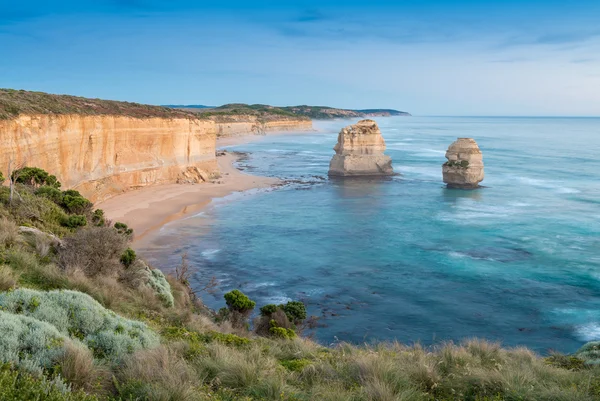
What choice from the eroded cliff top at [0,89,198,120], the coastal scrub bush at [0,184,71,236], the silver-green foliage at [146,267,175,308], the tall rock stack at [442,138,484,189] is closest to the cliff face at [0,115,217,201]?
the eroded cliff top at [0,89,198,120]

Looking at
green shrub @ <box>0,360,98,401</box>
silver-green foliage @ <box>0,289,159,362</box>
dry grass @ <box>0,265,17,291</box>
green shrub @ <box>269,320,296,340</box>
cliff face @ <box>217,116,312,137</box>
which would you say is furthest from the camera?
cliff face @ <box>217,116,312,137</box>

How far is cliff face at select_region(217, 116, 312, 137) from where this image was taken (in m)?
120

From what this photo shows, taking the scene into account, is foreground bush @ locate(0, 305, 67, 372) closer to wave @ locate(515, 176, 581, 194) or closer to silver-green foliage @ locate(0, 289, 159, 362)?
silver-green foliage @ locate(0, 289, 159, 362)

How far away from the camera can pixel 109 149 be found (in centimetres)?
3725

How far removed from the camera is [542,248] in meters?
28.1

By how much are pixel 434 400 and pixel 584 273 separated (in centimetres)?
2048

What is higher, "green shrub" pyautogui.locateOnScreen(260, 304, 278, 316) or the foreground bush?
the foreground bush

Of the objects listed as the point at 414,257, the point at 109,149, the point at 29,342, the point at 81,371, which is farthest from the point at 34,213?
the point at 109,149

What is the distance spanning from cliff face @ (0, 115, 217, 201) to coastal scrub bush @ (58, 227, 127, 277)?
13.6 m

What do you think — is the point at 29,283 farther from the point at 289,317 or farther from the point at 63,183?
the point at 63,183

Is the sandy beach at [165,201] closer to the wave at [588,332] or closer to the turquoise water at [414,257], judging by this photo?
the turquoise water at [414,257]

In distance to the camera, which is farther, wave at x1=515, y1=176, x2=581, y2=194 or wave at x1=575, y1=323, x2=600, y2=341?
wave at x1=515, y1=176, x2=581, y2=194

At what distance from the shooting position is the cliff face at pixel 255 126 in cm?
12036

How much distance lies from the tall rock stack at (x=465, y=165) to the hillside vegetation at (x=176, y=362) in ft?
121
